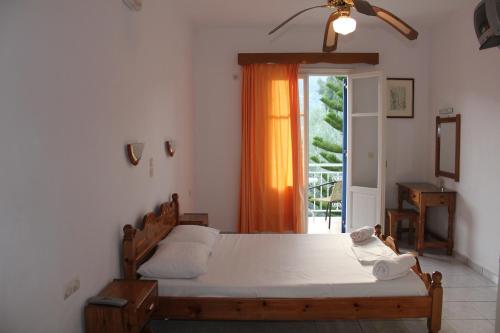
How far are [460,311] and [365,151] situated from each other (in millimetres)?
2402

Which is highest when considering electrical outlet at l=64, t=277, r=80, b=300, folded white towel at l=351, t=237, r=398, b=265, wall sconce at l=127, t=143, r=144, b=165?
wall sconce at l=127, t=143, r=144, b=165

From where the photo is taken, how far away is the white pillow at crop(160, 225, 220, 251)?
299 centimetres

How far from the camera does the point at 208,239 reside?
Answer: 10.3 feet

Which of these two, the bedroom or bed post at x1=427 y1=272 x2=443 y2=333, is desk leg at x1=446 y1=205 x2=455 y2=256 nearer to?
the bedroom

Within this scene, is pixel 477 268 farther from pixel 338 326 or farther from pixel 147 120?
pixel 147 120

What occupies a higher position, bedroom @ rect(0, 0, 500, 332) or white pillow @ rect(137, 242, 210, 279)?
bedroom @ rect(0, 0, 500, 332)

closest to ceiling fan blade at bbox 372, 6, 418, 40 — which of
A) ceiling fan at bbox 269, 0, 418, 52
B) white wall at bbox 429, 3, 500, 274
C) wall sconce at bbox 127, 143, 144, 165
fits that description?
ceiling fan at bbox 269, 0, 418, 52

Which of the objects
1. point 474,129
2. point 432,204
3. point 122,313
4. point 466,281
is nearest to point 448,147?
point 474,129

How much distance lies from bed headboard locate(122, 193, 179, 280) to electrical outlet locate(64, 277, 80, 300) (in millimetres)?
532

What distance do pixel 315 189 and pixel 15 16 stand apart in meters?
5.73

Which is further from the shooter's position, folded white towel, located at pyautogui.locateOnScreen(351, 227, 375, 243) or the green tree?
the green tree

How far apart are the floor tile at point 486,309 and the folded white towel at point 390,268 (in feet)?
3.13

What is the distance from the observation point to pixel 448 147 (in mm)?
4371

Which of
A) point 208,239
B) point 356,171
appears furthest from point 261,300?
point 356,171
